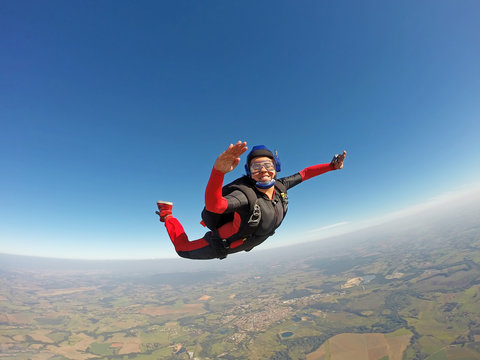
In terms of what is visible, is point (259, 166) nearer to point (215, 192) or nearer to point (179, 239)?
point (215, 192)

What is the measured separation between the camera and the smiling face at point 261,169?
298 centimetres

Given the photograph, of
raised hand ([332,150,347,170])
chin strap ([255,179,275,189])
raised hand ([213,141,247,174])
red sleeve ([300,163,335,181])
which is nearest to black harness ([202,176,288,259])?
chin strap ([255,179,275,189])

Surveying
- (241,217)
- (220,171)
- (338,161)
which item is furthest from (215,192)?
(338,161)

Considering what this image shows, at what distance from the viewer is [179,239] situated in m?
3.67

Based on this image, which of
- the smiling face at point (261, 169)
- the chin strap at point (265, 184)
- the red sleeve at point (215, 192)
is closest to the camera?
the red sleeve at point (215, 192)

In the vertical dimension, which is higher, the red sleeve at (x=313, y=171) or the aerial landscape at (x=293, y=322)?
the red sleeve at (x=313, y=171)

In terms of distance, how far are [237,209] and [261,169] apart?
0.75 meters

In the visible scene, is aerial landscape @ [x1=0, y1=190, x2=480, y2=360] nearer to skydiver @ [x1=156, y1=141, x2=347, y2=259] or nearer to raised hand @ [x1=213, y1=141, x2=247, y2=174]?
skydiver @ [x1=156, y1=141, x2=347, y2=259]

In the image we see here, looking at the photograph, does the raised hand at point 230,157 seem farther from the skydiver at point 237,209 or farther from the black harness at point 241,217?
the black harness at point 241,217

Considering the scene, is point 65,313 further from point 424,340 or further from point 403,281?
point 403,281

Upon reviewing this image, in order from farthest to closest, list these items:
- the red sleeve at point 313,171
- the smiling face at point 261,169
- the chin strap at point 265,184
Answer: the red sleeve at point 313,171, the smiling face at point 261,169, the chin strap at point 265,184

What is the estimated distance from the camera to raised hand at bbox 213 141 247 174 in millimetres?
1851

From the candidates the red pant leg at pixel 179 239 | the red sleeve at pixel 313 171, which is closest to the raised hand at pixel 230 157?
the red pant leg at pixel 179 239

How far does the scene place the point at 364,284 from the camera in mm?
105875
